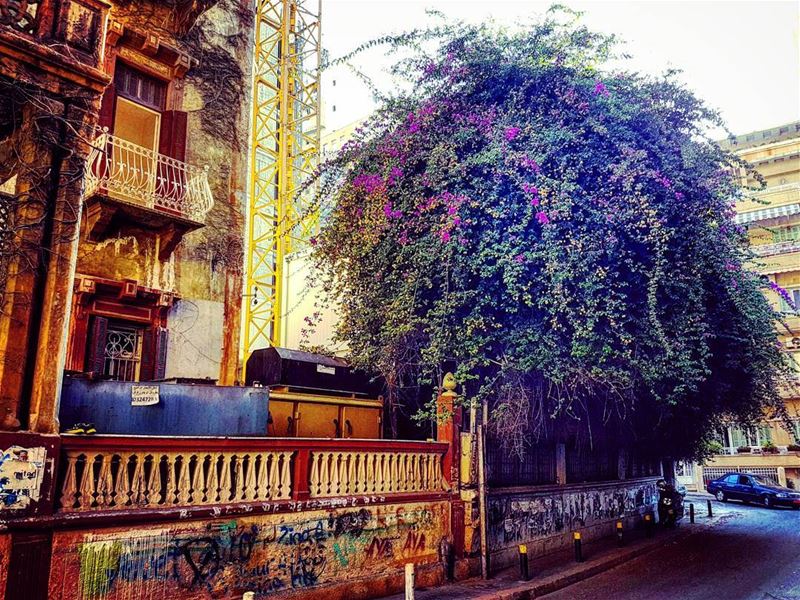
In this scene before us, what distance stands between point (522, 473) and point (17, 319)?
10467mm

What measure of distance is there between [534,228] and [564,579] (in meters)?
6.40

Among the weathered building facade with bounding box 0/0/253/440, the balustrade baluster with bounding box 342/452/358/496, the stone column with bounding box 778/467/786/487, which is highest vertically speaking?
the weathered building facade with bounding box 0/0/253/440

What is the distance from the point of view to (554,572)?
1186cm

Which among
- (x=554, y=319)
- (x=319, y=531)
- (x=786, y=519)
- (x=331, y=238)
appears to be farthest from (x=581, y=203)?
(x=786, y=519)

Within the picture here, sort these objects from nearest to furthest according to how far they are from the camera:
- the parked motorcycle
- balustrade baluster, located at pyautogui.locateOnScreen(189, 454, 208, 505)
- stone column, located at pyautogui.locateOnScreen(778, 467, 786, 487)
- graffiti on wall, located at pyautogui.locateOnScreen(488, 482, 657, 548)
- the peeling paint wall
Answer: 1. the peeling paint wall
2. balustrade baluster, located at pyautogui.locateOnScreen(189, 454, 208, 505)
3. graffiti on wall, located at pyautogui.locateOnScreen(488, 482, 657, 548)
4. the parked motorcycle
5. stone column, located at pyautogui.locateOnScreen(778, 467, 786, 487)

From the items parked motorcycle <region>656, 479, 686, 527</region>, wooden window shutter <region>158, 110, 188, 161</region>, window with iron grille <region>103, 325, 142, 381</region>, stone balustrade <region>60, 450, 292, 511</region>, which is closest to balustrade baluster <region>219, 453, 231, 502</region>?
stone balustrade <region>60, 450, 292, 511</region>

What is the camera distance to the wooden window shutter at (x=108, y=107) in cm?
1162

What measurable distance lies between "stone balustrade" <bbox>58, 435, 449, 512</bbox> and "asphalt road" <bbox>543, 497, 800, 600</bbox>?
143 inches

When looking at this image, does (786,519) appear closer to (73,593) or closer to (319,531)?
(319,531)

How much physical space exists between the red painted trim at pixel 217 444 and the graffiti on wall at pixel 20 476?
1.08 ft

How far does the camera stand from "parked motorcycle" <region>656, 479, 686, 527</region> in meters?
20.0

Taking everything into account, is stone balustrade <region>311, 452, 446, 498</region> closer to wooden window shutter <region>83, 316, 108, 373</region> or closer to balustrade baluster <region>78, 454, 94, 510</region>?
balustrade baluster <region>78, 454, 94, 510</region>

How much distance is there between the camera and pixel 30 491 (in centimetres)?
613

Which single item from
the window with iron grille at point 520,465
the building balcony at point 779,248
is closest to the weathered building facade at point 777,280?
the building balcony at point 779,248
